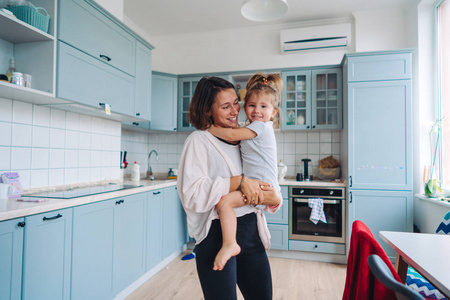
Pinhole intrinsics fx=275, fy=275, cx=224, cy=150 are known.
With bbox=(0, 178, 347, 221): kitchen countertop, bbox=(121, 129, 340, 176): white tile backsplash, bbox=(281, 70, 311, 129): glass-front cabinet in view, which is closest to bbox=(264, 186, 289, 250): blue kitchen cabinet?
bbox=(121, 129, 340, 176): white tile backsplash

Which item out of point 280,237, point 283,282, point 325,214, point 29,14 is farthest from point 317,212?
point 29,14

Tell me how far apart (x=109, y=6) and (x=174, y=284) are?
2.75 metres

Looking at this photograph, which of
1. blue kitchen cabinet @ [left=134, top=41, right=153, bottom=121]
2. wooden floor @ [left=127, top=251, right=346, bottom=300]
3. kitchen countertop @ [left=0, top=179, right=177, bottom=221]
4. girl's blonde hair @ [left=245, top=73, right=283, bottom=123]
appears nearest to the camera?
girl's blonde hair @ [left=245, top=73, right=283, bottom=123]

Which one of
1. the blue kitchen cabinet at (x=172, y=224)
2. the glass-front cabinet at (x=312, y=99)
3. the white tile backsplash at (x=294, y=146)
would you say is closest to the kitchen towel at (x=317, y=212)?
the white tile backsplash at (x=294, y=146)

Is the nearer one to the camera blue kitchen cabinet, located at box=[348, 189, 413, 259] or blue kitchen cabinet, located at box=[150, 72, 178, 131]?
blue kitchen cabinet, located at box=[348, 189, 413, 259]

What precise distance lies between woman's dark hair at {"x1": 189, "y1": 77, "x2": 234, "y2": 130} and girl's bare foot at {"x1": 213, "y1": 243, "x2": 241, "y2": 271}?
16.8 inches

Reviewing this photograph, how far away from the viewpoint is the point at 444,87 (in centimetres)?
282

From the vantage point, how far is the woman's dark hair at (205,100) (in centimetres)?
101

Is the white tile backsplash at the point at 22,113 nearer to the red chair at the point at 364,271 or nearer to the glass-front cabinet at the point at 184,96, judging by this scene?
the glass-front cabinet at the point at 184,96

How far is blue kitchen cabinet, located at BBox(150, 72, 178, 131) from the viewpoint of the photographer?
3785 mm

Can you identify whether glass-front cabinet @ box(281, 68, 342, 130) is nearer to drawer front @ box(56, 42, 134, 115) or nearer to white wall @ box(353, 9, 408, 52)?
white wall @ box(353, 9, 408, 52)

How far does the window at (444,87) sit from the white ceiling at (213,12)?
0.53 metres

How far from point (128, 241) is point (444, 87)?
3399 millimetres

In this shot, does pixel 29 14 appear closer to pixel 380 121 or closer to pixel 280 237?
pixel 280 237
